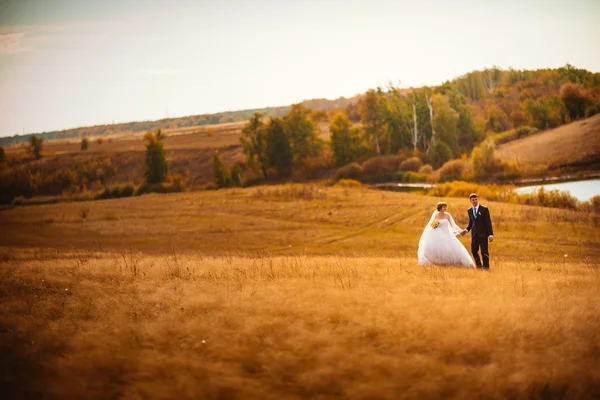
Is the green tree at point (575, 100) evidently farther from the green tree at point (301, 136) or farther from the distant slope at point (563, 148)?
the green tree at point (301, 136)

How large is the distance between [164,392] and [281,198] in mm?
48636

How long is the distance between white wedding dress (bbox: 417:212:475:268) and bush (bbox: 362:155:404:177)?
7659 centimetres

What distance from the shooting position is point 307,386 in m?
9.19

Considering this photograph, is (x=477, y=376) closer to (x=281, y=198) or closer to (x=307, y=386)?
(x=307, y=386)

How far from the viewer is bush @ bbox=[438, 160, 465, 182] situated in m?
78.9

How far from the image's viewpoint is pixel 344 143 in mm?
100812

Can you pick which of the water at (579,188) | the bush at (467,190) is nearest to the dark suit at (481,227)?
the bush at (467,190)

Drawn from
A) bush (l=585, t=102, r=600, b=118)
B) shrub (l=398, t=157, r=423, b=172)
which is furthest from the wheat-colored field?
bush (l=585, t=102, r=600, b=118)

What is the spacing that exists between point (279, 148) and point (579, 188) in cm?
5439

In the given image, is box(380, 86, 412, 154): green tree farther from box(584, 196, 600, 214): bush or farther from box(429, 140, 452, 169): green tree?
box(584, 196, 600, 214): bush

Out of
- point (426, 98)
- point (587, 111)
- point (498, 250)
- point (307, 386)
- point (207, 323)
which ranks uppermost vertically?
point (426, 98)

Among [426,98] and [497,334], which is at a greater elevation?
[426,98]

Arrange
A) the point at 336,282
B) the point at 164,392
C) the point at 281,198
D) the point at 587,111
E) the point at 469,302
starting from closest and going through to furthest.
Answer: the point at 164,392, the point at 469,302, the point at 336,282, the point at 281,198, the point at 587,111

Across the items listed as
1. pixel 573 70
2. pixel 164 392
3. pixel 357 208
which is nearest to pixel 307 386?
pixel 164 392
